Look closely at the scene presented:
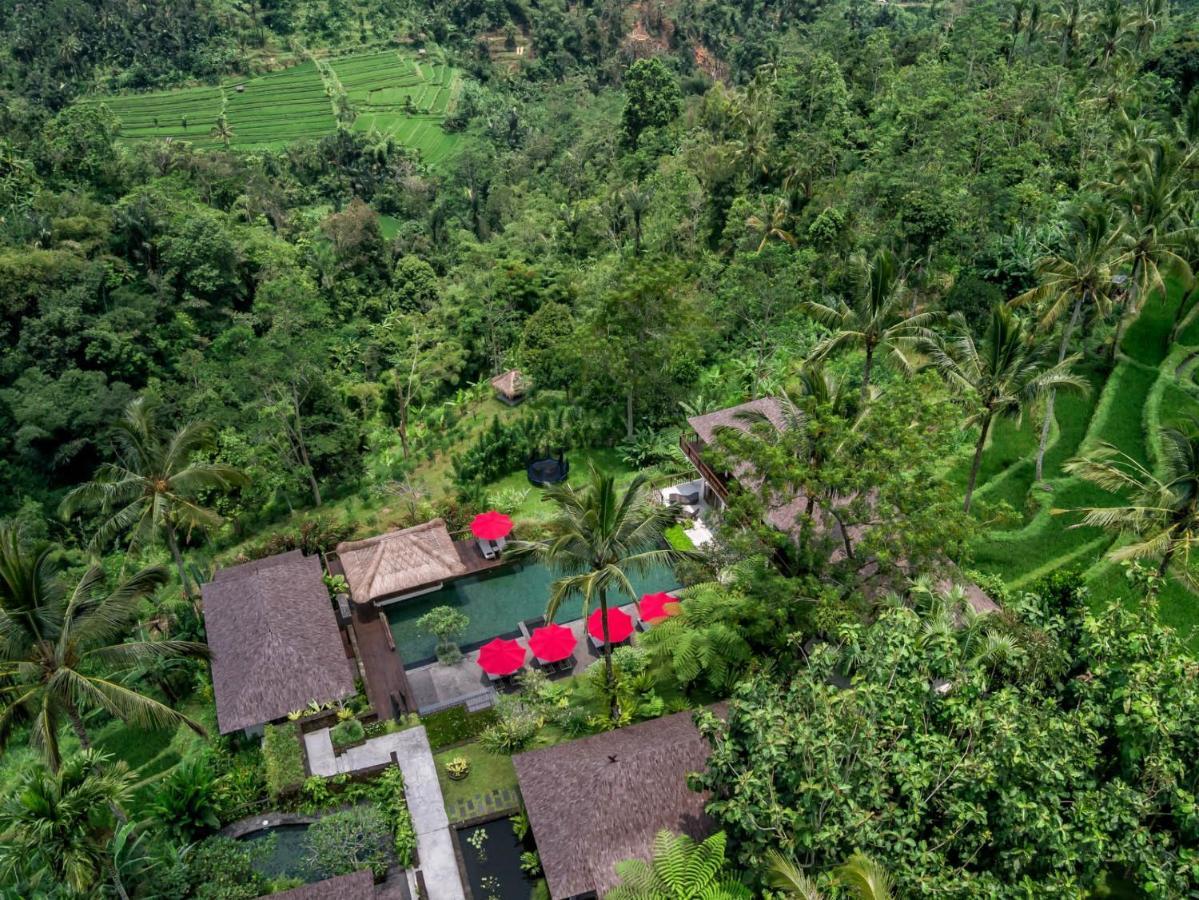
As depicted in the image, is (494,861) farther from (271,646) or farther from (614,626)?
(271,646)

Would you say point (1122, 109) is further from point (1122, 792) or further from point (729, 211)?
point (1122, 792)

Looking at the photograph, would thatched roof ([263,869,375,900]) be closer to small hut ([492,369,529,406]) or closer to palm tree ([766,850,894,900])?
palm tree ([766,850,894,900])

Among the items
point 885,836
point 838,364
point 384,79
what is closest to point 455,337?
point 838,364

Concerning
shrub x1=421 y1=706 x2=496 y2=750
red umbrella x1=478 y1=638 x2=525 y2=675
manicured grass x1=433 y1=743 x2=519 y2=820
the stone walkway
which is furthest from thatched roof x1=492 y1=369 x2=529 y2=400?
the stone walkway

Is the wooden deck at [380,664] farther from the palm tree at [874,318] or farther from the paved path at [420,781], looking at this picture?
the palm tree at [874,318]

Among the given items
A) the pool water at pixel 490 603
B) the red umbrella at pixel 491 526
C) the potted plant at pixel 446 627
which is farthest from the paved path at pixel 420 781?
the red umbrella at pixel 491 526


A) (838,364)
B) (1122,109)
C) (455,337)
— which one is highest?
(1122,109)
